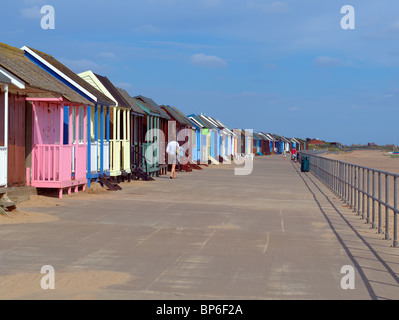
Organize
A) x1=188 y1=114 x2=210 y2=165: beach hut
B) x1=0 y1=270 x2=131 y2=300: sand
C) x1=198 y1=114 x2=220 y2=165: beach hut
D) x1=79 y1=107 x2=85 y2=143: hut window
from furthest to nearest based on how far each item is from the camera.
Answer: x1=198 y1=114 x2=220 y2=165: beach hut, x1=188 y1=114 x2=210 y2=165: beach hut, x1=79 y1=107 x2=85 y2=143: hut window, x1=0 y1=270 x2=131 y2=300: sand

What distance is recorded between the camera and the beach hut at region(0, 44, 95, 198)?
14.4 m

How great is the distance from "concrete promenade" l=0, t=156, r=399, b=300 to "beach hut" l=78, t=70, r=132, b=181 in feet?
22.8

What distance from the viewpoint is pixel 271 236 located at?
10148 mm

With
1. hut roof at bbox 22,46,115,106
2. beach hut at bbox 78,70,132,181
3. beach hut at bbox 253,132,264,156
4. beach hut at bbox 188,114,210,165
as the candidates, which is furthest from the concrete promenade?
beach hut at bbox 253,132,264,156

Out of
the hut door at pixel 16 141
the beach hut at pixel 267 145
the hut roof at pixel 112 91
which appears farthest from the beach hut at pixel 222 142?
the beach hut at pixel 267 145

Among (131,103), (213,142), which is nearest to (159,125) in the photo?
(131,103)

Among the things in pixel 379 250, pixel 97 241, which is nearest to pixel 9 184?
pixel 97 241

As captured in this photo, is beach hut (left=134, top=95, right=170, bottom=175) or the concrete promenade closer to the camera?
the concrete promenade

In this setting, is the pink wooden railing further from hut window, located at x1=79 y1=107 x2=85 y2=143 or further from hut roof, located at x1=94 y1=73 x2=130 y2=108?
hut roof, located at x1=94 y1=73 x2=130 y2=108

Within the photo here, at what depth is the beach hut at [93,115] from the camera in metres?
17.8

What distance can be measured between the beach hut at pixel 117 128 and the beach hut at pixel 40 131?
3.90m
